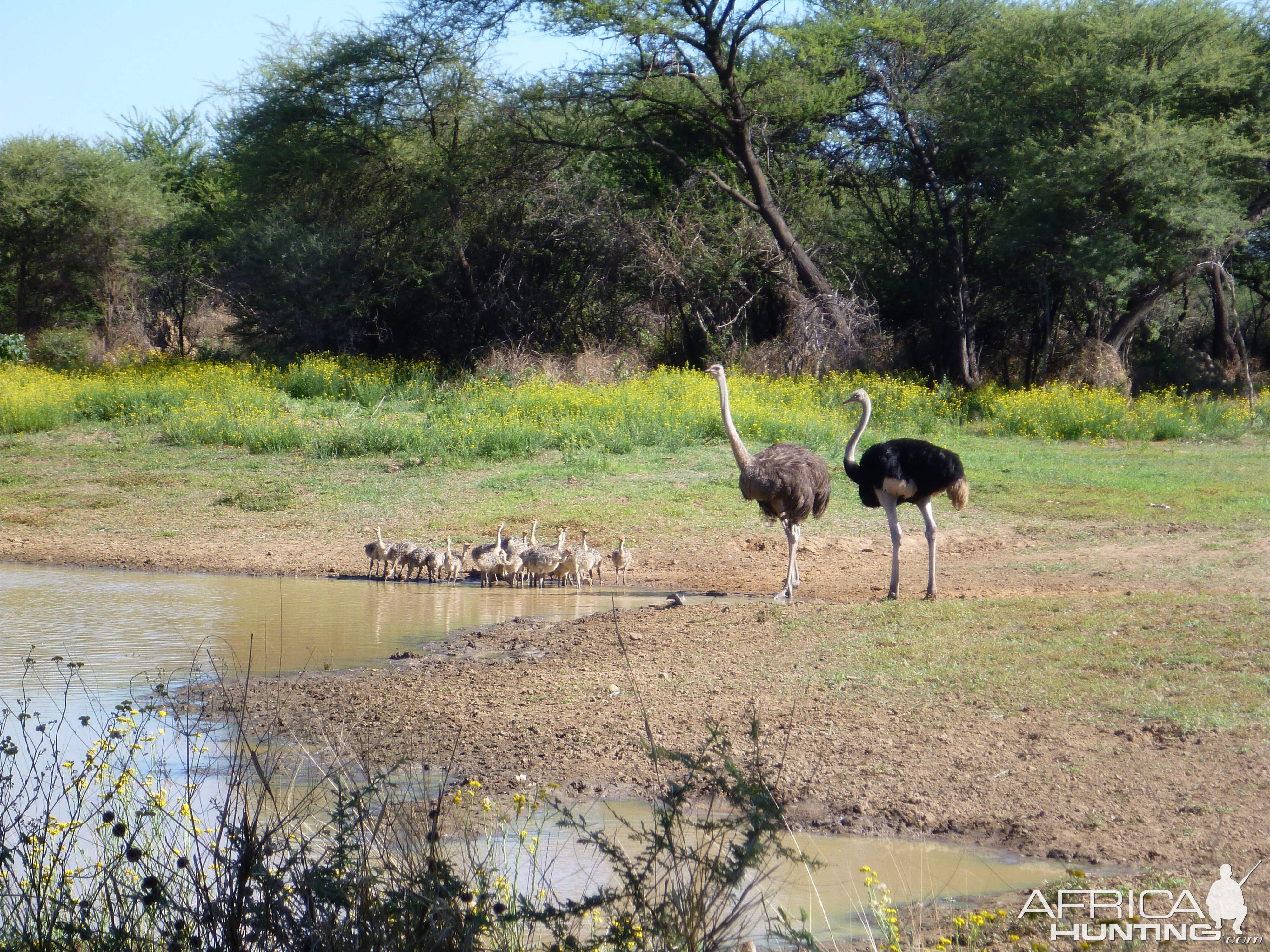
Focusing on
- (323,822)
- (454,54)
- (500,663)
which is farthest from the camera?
(454,54)

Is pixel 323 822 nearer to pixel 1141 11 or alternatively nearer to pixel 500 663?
pixel 500 663

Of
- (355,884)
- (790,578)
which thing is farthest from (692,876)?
(790,578)

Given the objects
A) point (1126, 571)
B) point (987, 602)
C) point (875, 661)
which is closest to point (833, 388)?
point (1126, 571)

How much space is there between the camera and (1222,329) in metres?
29.5

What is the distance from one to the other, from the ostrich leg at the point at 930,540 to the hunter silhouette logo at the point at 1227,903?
539cm

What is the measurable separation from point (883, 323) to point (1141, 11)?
857 centimetres

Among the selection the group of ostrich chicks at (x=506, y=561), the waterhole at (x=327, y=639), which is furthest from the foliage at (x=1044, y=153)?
the waterhole at (x=327, y=639)

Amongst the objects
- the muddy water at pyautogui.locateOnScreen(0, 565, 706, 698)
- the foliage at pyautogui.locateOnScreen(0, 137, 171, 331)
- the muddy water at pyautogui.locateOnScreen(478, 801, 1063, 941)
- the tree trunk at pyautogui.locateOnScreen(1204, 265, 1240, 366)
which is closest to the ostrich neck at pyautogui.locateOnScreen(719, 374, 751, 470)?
the muddy water at pyautogui.locateOnScreen(0, 565, 706, 698)

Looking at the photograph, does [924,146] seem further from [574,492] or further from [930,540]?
[930,540]

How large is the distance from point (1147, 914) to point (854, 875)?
1.13m

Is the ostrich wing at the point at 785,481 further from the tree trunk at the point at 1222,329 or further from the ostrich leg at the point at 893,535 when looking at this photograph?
the tree trunk at the point at 1222,329

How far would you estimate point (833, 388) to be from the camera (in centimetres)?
2208

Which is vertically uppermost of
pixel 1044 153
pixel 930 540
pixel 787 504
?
pixel 1044 153

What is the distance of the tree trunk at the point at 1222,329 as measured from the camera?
2845 cm
